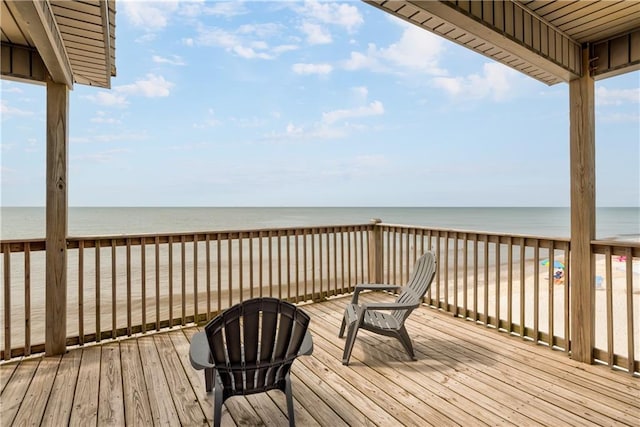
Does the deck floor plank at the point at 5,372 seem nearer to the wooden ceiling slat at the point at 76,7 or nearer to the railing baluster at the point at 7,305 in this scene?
the railing baluster at the point at 7,305

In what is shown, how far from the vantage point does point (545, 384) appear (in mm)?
2406

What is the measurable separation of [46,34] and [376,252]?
4310mm

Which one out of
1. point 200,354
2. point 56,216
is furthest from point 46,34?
point 200,354

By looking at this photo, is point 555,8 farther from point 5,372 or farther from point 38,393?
point 5,372

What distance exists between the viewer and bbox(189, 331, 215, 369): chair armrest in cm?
179

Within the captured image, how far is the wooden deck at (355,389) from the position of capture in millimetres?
2010

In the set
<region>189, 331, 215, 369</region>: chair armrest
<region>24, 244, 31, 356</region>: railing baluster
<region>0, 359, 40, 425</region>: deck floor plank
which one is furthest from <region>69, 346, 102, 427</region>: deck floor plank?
<region>189, 331, 215, 369</region>: chair armrest

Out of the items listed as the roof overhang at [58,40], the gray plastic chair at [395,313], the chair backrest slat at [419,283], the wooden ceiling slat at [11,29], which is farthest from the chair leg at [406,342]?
the wooden ceiling slat at [11,29]

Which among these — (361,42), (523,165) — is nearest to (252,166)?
(361,42)

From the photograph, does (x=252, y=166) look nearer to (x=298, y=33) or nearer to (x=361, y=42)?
(x=298, y=33)

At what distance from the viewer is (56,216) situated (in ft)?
9.59

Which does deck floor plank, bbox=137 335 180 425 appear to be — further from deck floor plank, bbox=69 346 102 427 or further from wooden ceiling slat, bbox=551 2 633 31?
wooden ceiling slat, bbox=551 2 633 31

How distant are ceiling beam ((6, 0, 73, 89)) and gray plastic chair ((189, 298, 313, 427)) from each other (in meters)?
1.87

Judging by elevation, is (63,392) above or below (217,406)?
below
